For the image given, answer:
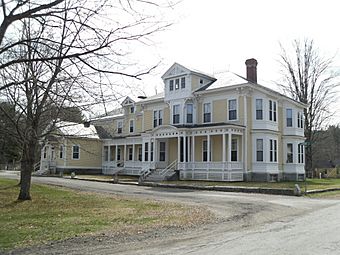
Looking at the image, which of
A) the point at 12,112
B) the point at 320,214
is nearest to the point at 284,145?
the point at 320,214

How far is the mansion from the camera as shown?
32562 mm

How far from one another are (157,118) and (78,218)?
28169 mm

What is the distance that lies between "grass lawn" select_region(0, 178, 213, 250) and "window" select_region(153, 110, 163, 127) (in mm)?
23037

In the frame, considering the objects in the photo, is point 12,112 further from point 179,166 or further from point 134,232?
point 179,166

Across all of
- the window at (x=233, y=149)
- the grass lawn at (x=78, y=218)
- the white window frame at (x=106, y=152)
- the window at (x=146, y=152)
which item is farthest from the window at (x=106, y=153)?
the grass lawn at (x=78, y=218)

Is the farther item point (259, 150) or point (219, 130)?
point (259, 150)

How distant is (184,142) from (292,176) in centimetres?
1047

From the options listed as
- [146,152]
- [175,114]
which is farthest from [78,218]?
[146,152]

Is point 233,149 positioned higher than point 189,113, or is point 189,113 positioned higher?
point 189,113

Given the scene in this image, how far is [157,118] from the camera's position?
39.8 m

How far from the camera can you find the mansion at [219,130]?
→ 107ft

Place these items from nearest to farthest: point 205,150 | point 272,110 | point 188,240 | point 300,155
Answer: point 188,240
point 272,110
point 205,150
point 300,155

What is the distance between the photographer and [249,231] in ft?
33.9

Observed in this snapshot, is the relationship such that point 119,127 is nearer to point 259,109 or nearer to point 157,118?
point 157,118
